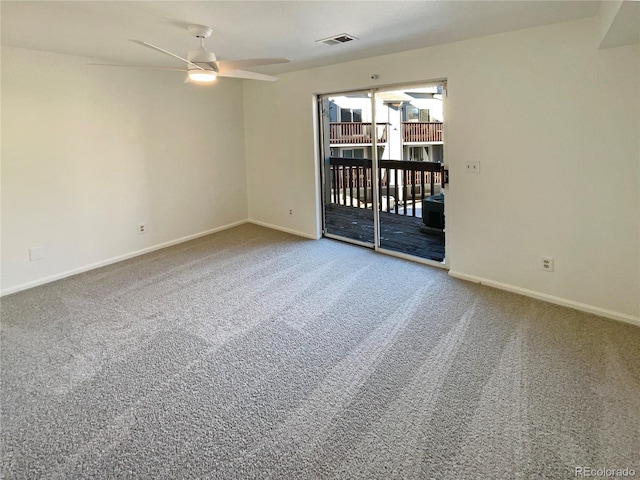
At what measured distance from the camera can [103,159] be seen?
14.5 feet

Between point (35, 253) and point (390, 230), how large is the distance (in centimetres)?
420

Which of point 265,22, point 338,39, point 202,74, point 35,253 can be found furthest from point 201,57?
point 35,253

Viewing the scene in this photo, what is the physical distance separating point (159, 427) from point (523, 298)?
9.98 ft

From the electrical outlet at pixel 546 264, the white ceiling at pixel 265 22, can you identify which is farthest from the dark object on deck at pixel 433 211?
the white ceiling at pixel 265 22

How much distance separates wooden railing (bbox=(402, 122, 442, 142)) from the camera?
410 centimetres

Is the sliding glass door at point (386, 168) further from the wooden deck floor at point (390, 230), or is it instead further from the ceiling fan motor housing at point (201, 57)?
the ceiling fan motor housing at point (201, 57)

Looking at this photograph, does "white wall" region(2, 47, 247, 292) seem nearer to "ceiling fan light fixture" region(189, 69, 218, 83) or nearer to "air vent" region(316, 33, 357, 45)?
"ceiling fan light fixture" region(189, 69, 218, 83)

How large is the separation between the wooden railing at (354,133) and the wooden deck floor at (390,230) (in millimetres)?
967

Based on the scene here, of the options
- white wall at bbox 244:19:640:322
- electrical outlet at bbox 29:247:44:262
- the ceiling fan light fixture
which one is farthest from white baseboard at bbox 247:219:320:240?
electrical outlet at bbox 29:247:44:262

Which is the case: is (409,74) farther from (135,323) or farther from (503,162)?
(135,323)

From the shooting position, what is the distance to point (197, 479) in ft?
5.42

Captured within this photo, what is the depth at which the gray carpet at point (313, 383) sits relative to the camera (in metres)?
1.75

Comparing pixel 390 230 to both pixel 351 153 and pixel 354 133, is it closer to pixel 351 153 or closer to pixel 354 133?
pixel 351 153

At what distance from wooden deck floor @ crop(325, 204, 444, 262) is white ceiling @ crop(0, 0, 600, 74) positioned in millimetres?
2256
